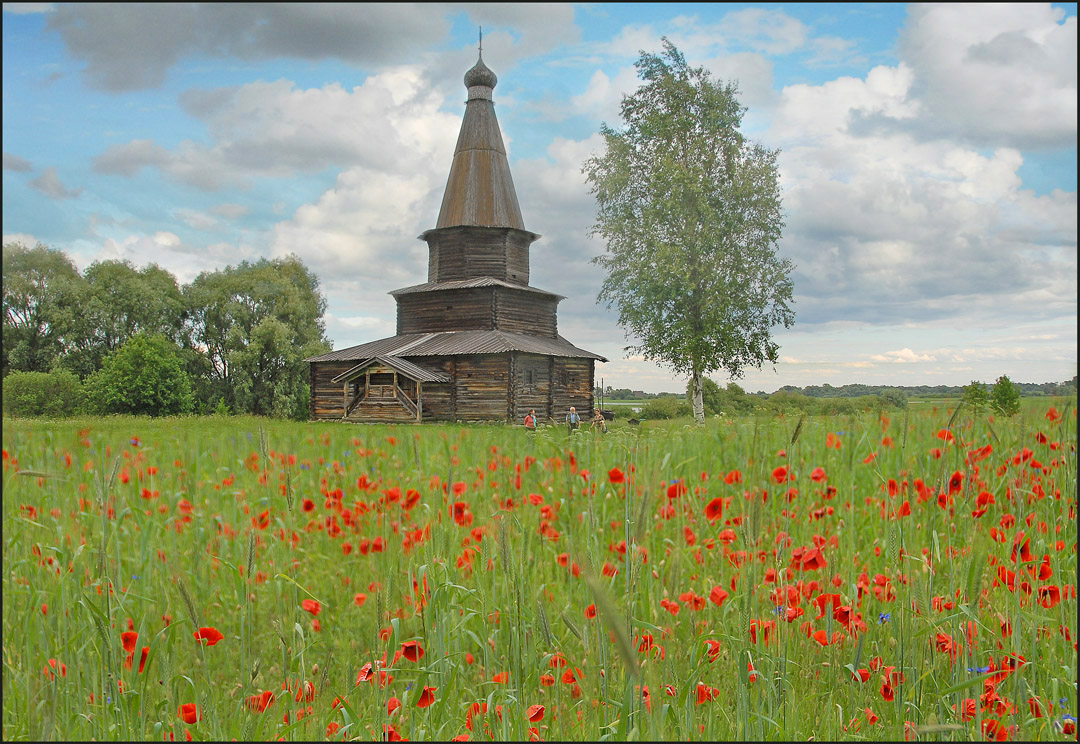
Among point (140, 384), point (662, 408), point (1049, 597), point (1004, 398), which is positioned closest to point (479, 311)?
point (662, 408)

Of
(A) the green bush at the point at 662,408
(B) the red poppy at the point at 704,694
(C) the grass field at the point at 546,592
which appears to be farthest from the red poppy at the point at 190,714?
(A) the green bush at the point at 662,408

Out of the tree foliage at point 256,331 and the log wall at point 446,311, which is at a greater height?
the log wall at point 446,311

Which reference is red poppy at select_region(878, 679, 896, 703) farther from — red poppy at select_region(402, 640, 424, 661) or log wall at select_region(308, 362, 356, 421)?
log wall at select_region(308, 362, 356, 421)

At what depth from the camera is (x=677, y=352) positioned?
20.5 meters

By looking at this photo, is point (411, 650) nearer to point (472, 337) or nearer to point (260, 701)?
point (260, 701)

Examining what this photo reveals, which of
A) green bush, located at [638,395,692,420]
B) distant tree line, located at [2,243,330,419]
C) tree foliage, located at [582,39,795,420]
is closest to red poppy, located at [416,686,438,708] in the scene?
distant tree line, located at [2,243,330,419]

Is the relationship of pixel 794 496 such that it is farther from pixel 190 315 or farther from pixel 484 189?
pixel 484 189

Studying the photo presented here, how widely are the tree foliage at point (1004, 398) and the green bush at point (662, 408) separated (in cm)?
302

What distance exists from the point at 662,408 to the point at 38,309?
21.6ft

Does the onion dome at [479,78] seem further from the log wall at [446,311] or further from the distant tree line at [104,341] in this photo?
the distant tree line at [104,341]

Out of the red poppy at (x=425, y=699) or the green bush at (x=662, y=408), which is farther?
the green bush at (x=662, y=408)

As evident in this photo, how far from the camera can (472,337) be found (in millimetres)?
27156

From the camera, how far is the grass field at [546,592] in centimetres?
204

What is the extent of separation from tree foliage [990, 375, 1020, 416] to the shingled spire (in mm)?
25249
